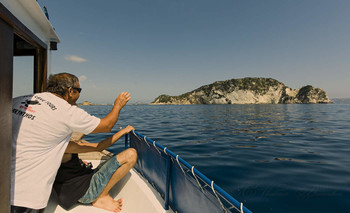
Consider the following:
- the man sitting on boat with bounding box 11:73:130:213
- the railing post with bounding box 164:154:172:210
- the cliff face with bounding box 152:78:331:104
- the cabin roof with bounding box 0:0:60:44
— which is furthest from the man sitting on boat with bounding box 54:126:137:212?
the cliff face with bounding box 152:78:331:104

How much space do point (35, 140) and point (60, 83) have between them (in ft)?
2.45

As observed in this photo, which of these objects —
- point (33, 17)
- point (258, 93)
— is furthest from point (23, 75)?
point (258, 93)

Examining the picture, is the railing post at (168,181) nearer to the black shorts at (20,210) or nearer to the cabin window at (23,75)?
the black shorts at (20,210)

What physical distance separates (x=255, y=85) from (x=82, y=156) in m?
122

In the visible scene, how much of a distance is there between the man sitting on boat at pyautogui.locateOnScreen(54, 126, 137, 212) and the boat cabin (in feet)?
2.33

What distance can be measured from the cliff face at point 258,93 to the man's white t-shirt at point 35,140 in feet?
360

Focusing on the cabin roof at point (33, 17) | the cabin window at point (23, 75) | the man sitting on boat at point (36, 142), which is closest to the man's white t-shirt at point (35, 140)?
the man sitting on boat at point (36, 142)

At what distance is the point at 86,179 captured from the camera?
228cm

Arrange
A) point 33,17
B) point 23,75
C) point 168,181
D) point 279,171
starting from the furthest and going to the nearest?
1. point 279,171
2. point 23,75
3. point 33,17
4. point 168,181

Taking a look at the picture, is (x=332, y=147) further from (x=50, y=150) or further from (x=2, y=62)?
(x=2, y=62)

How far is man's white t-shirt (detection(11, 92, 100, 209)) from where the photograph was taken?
155 centimetres

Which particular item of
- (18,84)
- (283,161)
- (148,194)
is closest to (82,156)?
(18,84)

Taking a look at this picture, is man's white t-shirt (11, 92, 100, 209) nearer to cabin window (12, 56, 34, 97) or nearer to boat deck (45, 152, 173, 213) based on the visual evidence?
boat deck (45, 152, 173, 213)

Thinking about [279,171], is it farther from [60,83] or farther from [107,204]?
[60,83]
